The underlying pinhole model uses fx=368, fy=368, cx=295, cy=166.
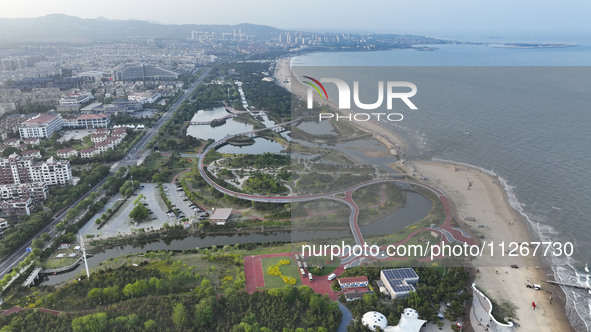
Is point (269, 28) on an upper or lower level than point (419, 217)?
upper

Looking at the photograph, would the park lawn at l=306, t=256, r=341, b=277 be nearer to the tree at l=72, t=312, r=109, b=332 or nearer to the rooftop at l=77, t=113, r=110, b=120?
the tree at l=72, t=312, r=109, b=332

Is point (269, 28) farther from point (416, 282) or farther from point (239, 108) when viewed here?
point (416, 282)

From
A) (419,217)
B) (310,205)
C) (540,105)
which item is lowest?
(419,217)

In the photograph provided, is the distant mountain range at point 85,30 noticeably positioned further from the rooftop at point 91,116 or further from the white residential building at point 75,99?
the rooftop at point 91,116

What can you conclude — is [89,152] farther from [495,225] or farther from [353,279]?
[495,225]

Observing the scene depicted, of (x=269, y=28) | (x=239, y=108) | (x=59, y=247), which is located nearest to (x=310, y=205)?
(x=59, y=247)

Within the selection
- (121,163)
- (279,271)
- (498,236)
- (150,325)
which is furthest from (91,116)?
(498,236)
